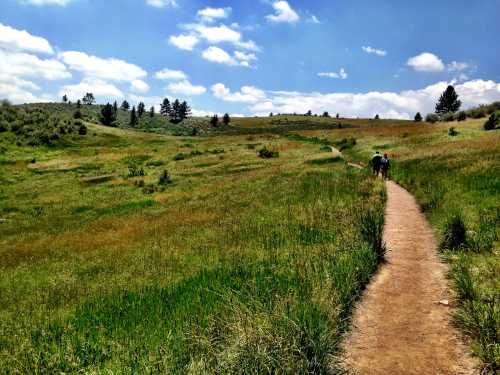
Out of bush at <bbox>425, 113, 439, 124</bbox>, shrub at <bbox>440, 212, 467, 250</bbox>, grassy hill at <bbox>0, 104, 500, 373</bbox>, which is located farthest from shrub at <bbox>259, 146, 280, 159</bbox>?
bush at <bbox>425, 113, 439, 124</bbox>

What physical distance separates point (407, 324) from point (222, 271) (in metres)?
4.55

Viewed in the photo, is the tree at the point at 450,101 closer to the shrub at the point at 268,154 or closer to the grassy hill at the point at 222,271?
the shrub at the point at 268,154

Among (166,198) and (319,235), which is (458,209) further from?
(166,198)

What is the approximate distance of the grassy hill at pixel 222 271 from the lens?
5.50 meters

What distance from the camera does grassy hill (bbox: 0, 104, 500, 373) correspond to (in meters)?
5.50

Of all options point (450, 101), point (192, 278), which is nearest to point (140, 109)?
point (450, 101)

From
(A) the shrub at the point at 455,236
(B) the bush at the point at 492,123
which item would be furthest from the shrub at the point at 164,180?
(B) the bush at the point at 492,123

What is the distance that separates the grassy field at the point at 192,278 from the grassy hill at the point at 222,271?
1.9 inches

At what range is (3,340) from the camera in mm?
7117

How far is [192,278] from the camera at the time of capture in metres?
9.20

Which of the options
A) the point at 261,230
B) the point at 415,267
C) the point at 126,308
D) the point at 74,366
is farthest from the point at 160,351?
the point at 261,230

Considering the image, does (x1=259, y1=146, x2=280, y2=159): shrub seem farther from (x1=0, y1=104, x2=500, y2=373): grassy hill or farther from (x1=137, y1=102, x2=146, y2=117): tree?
(x1=137, y1=102, x2=146, y2=117): tree

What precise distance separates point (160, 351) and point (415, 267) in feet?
22.9

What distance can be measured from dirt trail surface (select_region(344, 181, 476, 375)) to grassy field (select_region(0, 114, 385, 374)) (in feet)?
1.28
